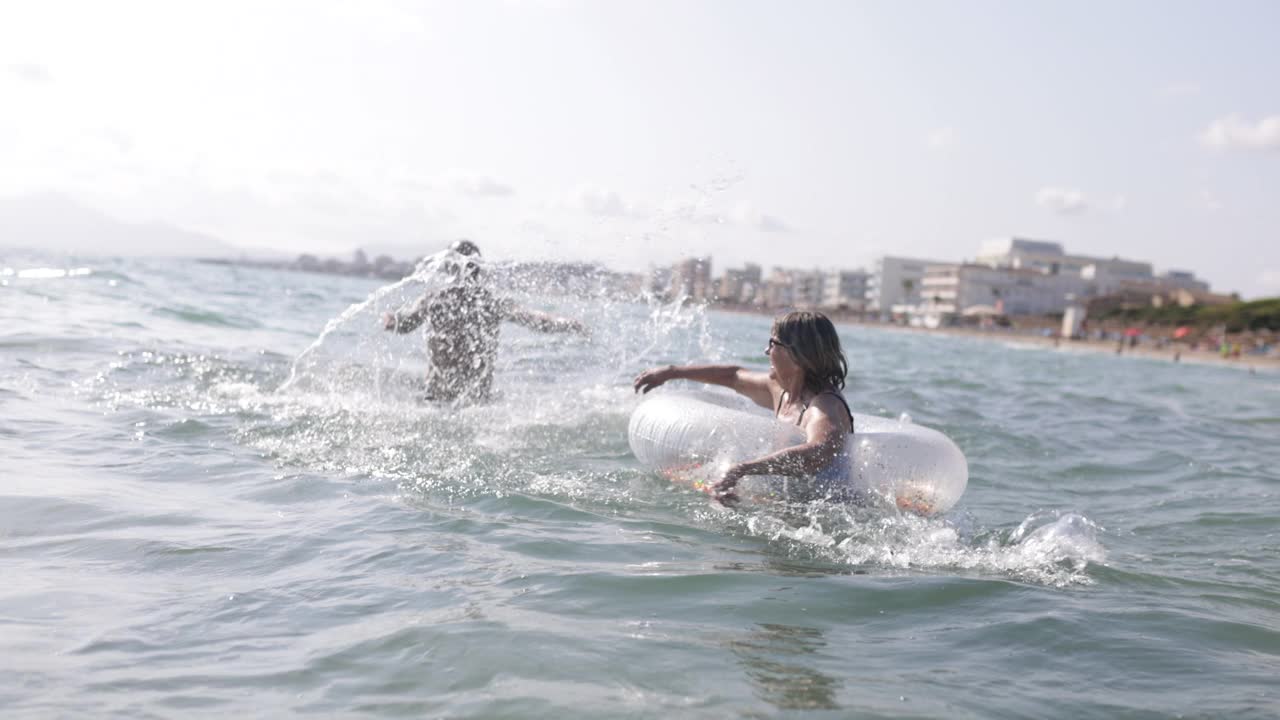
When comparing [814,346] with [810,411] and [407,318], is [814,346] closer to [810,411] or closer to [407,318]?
[810,411]

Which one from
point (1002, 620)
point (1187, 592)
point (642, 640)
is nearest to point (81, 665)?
point (642, 640)

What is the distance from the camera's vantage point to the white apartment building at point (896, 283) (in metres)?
142

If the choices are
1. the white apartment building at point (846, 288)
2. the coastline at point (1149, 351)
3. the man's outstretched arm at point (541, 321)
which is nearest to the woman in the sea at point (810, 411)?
the man's outstretched arm at point (541, 321)

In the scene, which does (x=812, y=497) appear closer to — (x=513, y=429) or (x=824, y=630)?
(x=824, y=630)

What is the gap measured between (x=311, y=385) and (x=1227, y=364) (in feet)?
182

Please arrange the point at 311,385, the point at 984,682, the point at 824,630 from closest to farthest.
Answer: the point at 984,682
the point at 824,630
the point at 311,385

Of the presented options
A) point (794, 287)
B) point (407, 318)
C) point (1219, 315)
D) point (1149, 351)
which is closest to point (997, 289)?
point (794, 287)

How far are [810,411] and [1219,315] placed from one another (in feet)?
279

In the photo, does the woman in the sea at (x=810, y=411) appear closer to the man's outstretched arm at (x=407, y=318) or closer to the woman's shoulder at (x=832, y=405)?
the woman's shoulder at (x=832, y=405)

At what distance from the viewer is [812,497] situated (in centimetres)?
510

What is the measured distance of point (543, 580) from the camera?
3.97 metres

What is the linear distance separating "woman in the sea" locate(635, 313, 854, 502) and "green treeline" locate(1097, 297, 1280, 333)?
77.9 meters

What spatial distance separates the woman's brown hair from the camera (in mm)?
5086

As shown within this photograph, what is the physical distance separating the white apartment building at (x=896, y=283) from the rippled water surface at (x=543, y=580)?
136020 millimetres
